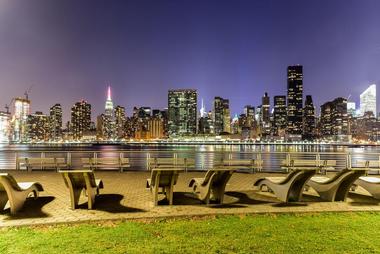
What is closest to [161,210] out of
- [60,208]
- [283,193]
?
[60,208]

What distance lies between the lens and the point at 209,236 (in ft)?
18.3

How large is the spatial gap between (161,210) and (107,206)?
141 cm

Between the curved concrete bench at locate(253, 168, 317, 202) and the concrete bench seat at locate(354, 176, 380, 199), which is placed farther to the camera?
the concrete bench seat at locate(354, 176, 380, 199)

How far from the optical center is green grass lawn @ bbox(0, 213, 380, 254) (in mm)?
4984

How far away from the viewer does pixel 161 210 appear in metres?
7.47

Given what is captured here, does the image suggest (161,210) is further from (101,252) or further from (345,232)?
(345,232)

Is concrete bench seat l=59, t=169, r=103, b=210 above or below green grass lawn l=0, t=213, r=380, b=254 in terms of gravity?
above

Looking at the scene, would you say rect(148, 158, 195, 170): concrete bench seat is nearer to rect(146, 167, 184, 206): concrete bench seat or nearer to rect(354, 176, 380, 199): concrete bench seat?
rect(146, 167, 184, 206): concrete bench seat

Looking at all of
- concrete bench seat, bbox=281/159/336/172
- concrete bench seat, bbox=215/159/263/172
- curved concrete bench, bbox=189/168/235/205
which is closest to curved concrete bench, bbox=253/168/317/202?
curved concrete bench, bbox=189/168/235/205

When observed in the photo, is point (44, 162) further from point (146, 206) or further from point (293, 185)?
point (293, 185)

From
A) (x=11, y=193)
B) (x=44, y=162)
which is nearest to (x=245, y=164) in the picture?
(x=44, y=162)

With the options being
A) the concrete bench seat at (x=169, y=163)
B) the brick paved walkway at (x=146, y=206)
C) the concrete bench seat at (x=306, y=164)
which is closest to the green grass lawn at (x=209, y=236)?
the brick paved walkway at (x=146, y=206)

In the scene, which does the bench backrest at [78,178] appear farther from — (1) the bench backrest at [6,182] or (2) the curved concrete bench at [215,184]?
(2) the curved concrete bench at [215,184]

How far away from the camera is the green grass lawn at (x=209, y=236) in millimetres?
4984
